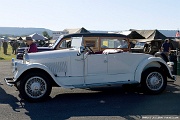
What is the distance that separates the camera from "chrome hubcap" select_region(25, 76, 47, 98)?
7031 mm

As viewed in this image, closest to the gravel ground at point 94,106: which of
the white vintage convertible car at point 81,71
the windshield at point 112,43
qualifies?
the white vintage convertible car at point 81,71

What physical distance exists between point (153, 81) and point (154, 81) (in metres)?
0.03

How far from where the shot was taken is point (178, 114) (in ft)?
19.5

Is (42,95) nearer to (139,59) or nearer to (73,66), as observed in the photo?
(73,66)

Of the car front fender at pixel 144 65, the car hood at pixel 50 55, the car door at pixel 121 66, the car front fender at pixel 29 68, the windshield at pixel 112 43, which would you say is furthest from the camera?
the windshield at pixel 112 43

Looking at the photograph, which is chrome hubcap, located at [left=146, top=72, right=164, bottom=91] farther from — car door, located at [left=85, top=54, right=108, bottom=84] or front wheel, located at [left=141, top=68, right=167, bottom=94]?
car door, located at [left=85, top=54, right=108, bottom=84]

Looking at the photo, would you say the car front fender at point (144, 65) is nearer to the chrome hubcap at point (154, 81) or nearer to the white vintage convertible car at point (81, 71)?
the white vintage convertible car at point (81, 71)

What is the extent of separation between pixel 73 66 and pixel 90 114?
5.51 ft

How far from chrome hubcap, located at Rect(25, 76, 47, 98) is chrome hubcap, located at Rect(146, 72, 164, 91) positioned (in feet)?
9.33

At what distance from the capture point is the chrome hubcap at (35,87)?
7031 millimetres

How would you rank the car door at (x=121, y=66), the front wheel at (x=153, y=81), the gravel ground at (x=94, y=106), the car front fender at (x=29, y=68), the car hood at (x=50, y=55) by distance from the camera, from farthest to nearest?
the front wheel at (x=153, y=81) → the car door at (x=121, y=66) → the car hood at (x=50, y=55) → the car front fender at (x=29, y=68) → the gravel ground at (x=94, y=106)

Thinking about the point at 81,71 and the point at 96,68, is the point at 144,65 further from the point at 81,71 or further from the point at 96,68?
the point at 81,71

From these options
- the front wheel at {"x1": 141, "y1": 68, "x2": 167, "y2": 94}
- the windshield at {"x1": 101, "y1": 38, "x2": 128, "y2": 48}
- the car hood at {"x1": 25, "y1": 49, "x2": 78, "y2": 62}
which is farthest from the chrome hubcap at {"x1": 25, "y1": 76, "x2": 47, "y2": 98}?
the windshield at {"x1": 101, "y1": 38, "x2": 128, "y2": 48}

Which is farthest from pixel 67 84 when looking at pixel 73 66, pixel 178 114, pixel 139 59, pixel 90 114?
pixel 178 114
